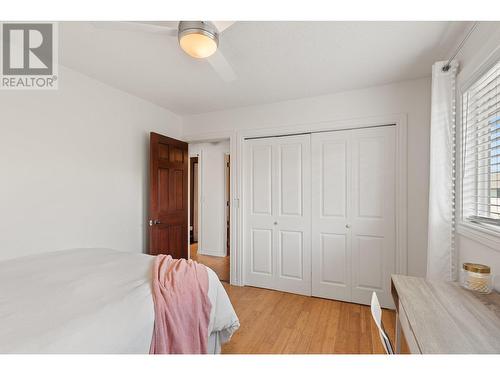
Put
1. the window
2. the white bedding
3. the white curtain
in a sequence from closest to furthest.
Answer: the white bedding
the window
the white curtain

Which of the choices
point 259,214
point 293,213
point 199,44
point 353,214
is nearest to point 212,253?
point 259,214

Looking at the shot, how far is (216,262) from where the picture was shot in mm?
4367

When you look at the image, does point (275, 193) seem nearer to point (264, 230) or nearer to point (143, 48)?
point (264, 230)

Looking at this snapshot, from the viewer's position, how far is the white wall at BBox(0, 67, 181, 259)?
1931 mm

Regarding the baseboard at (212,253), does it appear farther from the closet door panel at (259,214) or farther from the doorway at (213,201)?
the closet door panel at (259,214)

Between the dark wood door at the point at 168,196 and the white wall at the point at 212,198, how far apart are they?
1288mm

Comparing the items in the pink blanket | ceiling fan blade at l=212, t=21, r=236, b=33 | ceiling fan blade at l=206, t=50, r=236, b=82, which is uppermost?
ceiling fan blade at l=212, t=21, r=236, b=33

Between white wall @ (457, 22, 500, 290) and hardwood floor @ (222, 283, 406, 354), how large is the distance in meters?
0.75

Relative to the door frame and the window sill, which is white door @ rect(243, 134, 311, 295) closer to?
the door frame

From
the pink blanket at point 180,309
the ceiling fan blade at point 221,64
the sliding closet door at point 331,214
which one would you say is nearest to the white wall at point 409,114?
the sliding closet door at point 331,214

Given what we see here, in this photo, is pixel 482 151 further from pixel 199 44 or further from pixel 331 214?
pixel 199 44

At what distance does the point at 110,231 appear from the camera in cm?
266

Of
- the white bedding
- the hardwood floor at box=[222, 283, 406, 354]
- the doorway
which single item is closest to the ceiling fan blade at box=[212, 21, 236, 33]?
the white bedding
